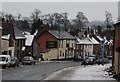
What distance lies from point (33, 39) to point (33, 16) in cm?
6752

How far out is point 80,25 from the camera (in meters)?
167

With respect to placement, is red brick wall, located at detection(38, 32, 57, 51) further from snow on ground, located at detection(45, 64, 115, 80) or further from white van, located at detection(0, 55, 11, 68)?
snow on ground, located at detection(45, 64, 115, 80)

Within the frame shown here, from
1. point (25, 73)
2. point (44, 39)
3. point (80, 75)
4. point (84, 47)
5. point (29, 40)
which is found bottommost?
point (80, 75)

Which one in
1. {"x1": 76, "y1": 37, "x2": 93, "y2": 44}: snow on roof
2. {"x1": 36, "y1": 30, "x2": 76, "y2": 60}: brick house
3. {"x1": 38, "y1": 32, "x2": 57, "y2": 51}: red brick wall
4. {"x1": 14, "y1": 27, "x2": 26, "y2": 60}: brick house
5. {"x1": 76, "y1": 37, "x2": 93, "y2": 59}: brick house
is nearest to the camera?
{"x1": 14, "y1": 27, "x2": 26, "y2": 60}: brick house

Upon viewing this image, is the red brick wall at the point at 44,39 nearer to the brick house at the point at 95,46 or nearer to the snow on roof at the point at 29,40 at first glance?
the snow on roof at the point at 29,40

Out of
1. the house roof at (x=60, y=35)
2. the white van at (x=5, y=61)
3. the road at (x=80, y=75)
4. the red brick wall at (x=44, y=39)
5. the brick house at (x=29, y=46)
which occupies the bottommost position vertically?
the road at (x=80, y=75)

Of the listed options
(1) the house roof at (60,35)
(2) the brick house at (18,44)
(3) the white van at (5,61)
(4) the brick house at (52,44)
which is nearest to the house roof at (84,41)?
(1) the house roof at (60,35)

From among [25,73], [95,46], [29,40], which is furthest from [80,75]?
[95,46]

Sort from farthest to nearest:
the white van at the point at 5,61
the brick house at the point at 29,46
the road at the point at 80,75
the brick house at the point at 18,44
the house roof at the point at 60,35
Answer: the house roof at the point at 60,35, the brick house at the point at 29,46, the brick house at the point at 18,44, the white van at the point at 5,61, the road at the point at 80,75

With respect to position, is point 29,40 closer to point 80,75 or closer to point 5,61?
point 5,61

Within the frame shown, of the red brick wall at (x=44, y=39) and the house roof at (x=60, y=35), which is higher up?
the house roof at (x=60, y=35)

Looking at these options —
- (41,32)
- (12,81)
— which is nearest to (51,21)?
(41,32)

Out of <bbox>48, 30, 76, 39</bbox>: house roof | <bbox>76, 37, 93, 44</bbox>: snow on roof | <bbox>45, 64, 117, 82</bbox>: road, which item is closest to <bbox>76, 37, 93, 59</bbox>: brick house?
<bbox>76, 37, 93, 44</bbox>: snow on roof

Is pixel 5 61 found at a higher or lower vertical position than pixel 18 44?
lower
